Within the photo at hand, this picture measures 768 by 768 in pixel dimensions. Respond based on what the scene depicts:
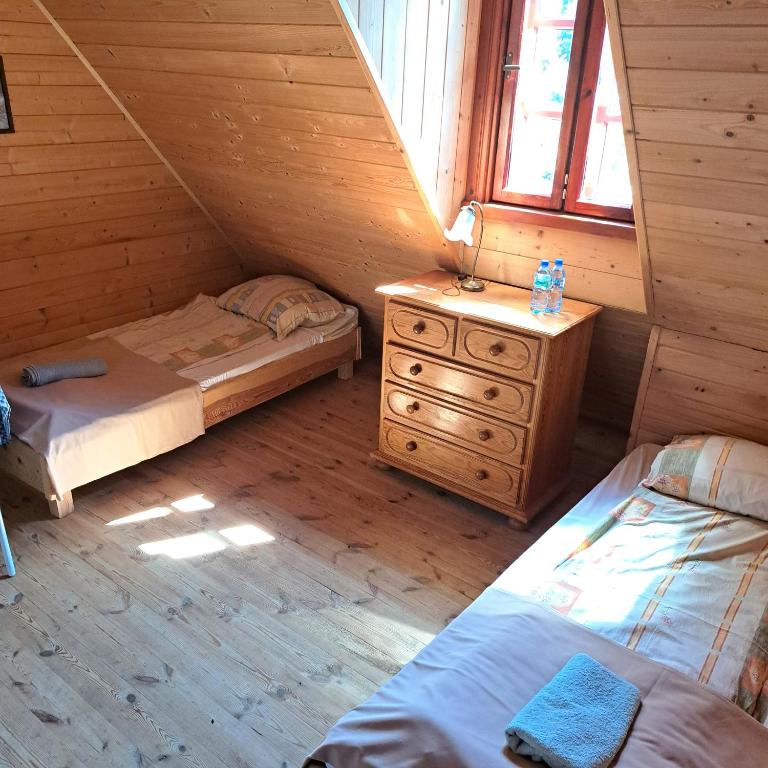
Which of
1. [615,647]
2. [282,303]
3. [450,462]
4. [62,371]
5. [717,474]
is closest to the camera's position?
[615,647]

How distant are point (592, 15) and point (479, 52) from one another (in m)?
0.43

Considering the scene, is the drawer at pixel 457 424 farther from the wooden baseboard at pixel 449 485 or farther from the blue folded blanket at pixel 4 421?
the blue folded blanket at pixel 4 421

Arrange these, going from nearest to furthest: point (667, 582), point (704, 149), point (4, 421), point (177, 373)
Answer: point (704, 149)
point (667, 582)
point (4, 421)
point (177, 373)

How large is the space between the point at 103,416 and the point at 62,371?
0.38 meters

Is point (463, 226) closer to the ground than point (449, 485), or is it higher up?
higher up

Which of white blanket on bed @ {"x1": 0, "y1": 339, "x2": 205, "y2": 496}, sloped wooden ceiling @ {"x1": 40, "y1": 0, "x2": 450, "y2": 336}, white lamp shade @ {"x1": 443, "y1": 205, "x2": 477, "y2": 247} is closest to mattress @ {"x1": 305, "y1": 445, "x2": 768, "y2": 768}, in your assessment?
white lamp shade @ {"x1": 443, "y1": 205, "x2": 477, "y2": 247}

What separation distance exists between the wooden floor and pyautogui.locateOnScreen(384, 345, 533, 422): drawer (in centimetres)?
45

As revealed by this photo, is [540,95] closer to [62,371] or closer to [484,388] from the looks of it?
[484,388]

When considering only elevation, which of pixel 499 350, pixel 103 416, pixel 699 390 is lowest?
pixel 103 416

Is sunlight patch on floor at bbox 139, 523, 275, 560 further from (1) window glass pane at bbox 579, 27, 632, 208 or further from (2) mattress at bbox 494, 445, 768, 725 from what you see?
(1) window glass pane at bbox 579, 27, 632, 208

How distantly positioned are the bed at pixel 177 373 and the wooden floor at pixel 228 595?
0.17 meters

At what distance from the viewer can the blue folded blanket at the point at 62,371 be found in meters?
2.74

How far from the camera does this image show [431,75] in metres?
2.35

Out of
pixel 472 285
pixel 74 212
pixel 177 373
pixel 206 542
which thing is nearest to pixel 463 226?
pixel 472 285
